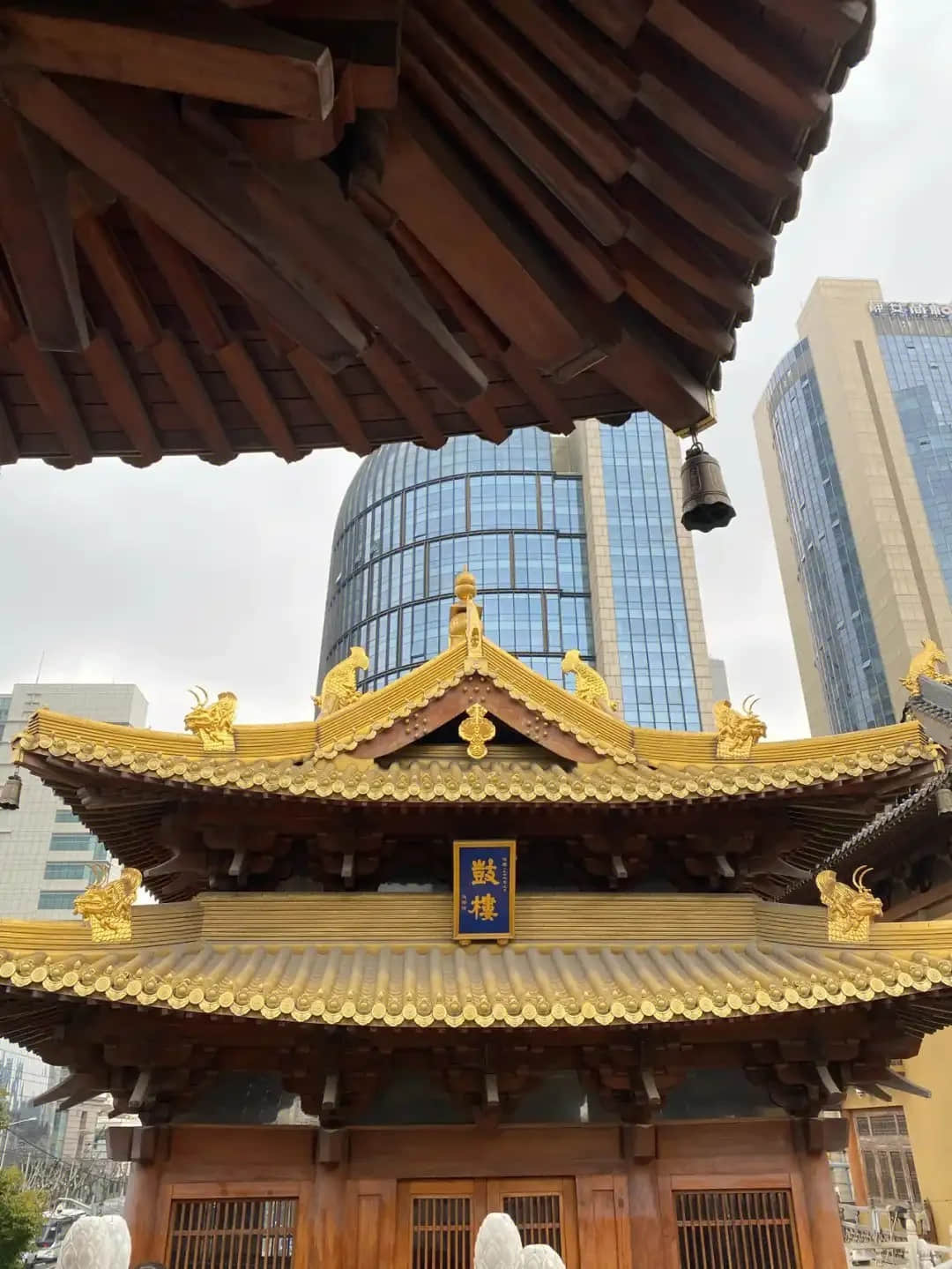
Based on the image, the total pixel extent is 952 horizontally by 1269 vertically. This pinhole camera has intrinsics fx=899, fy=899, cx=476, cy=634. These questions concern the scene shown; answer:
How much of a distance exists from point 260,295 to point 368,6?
→ 716mm

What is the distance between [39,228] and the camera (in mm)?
2236

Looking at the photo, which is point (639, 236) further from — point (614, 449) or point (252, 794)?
point (614, 449)

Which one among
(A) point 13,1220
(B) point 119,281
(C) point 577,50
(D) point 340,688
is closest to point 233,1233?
(D) point 340,688

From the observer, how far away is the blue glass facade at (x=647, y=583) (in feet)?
199

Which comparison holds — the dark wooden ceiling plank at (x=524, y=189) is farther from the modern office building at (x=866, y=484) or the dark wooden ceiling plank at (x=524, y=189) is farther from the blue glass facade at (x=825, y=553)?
the blue glass facade at (x=825, y=553)

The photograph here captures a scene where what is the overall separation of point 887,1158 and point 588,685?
47.8 feet

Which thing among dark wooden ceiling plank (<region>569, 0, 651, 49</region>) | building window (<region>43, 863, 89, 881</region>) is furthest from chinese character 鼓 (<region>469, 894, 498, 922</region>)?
building window (<region>43, 863, 89, 881</region>)

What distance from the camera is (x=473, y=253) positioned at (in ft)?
8.45

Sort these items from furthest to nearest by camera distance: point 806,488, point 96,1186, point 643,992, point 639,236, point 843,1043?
point 806,488 < point 96,1186 < point 843,1043 < point 643,992 < point 639,236

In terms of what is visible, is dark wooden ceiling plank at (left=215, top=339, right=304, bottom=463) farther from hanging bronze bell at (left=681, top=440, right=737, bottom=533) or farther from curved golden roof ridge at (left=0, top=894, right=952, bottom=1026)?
curved golden roof ridge at (left=0, top=894, right=952, bottom=1026)

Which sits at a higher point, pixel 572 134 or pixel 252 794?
pixel 252 794

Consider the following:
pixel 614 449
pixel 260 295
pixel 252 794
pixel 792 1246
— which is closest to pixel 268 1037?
pixel 252 794

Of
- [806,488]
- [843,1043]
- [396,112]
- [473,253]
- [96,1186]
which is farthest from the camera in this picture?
[806,488]

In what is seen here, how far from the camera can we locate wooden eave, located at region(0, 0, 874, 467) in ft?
6.49
